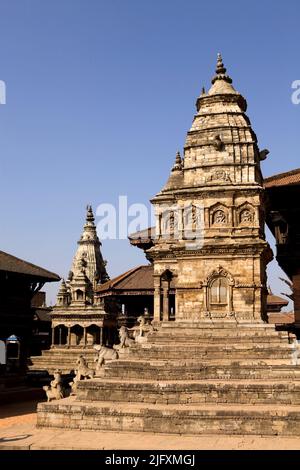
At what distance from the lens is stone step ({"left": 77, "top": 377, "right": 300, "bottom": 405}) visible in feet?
60.1

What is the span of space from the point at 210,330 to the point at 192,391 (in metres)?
6.59

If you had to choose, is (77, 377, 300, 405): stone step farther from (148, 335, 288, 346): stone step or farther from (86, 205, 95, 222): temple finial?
(86, 205, 95, 222): temple finial

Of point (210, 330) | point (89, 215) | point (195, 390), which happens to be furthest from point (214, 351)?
point (89, 215)

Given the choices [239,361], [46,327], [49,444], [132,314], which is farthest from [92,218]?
[49,444]

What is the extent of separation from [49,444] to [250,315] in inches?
524

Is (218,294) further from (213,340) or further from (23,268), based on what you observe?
(23,268)

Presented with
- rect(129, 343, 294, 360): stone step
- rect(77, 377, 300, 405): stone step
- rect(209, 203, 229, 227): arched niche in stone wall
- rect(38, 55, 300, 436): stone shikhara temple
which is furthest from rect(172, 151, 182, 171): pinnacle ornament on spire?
rect(77, 377, 300, 405): stone step

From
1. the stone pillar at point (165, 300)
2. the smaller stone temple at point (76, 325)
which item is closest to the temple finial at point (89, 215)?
the smaller stone temple at point (76, 325)

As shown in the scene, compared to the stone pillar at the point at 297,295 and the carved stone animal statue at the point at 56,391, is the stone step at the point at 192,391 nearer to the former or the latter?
the carved stone animal statue at the point at 56,391

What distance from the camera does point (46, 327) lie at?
54625mm

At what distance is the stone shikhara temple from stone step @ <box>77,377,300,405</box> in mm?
35
